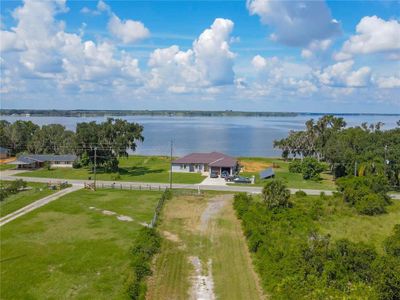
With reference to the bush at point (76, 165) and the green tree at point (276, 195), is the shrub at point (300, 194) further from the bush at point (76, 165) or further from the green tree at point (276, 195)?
the bush at point (76, 165)

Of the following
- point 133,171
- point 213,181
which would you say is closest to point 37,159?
point 133,171

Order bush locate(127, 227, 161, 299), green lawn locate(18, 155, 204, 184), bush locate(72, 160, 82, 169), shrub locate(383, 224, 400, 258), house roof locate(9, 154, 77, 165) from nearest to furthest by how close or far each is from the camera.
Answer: bush locate(127, 227, 161, 299) < shrub locate(383, 224, 400, 258) < green lawn locate(18, 155, 204, 184) < house roof locate(9, 154, 77, 165) < bush locate(72, 160, 82, 169)

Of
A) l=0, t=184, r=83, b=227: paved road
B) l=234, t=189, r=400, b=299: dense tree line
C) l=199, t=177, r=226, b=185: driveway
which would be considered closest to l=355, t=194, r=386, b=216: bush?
l=234, t=189, r=400, b=299: dense tree line

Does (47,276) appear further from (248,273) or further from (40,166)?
(40,166)

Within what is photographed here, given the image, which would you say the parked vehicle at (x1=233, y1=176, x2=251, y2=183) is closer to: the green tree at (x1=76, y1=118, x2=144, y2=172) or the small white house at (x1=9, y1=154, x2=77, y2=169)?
the green tree at (x1=76, y1=118, x2=144, y2=172)

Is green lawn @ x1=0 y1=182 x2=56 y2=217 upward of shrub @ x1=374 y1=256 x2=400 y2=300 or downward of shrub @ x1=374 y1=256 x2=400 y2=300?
downward

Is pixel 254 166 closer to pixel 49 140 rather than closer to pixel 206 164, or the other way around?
pixel 206 164
